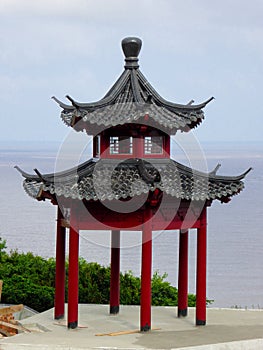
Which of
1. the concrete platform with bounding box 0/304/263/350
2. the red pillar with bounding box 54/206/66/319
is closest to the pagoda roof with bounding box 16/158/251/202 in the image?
the red pillar with bounding box 54/206/66/319

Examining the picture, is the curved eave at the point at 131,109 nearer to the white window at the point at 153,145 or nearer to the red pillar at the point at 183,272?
the white window at the point at 153,145

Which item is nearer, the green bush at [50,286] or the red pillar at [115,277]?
the red pillar at [115,277]

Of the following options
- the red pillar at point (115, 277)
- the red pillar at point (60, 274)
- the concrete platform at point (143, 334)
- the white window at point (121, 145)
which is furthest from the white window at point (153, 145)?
the concrete platform at point (143, 334)

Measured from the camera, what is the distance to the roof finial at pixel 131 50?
53.0 ft

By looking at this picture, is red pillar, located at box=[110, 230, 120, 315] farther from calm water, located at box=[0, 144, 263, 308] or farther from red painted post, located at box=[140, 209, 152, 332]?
calm water, located at box=[0, 144, 263, 308]

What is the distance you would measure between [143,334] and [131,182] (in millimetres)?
2673

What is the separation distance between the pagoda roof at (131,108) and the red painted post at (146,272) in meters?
1.67

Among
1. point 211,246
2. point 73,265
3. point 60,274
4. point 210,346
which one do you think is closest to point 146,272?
point 73,265

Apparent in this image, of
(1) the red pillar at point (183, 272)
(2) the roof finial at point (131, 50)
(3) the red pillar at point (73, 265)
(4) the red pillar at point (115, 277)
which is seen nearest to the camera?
(3) the red pillar at point (73, 265)

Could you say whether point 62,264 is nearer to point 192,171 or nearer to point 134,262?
point 192,171

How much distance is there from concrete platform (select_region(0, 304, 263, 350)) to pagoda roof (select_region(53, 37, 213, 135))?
142 inches

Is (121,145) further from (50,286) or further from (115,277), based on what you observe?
(50,286)

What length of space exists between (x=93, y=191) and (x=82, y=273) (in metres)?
5.72

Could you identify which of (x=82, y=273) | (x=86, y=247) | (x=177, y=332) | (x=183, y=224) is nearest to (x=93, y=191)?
(x=183, y=224)
